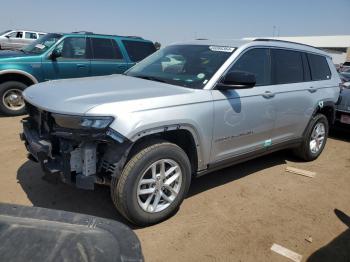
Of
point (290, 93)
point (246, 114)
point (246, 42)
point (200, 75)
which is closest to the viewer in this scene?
point (200, 75)

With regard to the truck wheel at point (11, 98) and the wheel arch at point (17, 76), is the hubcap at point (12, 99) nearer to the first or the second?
the truck wheel at point (11, 98)

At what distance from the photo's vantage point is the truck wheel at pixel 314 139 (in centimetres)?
557

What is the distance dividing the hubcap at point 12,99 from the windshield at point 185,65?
13.6ft

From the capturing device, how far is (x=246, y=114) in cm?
418

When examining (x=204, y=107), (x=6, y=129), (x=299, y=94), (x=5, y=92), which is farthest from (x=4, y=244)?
(x=5, y=92)

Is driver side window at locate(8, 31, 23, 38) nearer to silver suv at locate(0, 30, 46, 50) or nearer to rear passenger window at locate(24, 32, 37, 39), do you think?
silver suv at locate(0, 30, 46, 50)

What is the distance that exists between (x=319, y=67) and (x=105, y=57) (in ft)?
16.1

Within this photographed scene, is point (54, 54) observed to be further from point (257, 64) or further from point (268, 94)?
point (268, 94)

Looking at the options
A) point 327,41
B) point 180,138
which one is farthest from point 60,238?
point 327,41

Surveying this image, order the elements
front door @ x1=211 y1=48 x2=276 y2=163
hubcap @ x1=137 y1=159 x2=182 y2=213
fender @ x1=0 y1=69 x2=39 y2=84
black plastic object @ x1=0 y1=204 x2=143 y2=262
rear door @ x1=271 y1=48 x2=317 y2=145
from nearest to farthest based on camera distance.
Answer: black plastic object @ x1=0 y1=204 x2=143 y2=262
hubcap @ x1=137 y1=159 x2=182 y2=213
front door @ x1=211 y1=48 x2=276 y2=163
rear door @ x1=271 y1=48 x2=317 y2=145
fender @ x1=0 y1=69 x2=39 y2=84

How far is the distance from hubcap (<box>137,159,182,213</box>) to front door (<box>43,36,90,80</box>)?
5.33 m

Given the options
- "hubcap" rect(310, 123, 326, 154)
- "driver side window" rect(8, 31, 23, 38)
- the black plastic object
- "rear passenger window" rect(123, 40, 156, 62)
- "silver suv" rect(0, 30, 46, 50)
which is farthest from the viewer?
"driver side window" rect(8, 31, 23, 38)

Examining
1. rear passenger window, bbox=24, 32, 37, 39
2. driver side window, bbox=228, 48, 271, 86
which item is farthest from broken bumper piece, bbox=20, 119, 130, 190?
rear passenger window, bbox=24, 32, 37, 39

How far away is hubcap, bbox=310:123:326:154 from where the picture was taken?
18.9ft
